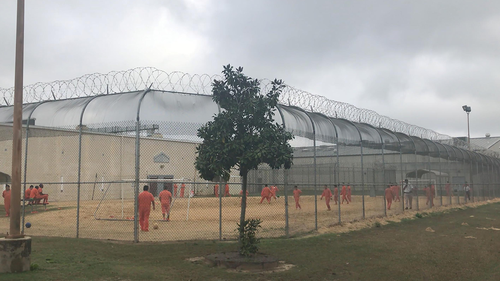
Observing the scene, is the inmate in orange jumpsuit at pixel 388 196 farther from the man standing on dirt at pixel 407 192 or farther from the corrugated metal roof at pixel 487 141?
the corrugated metal roof at pixel 487 141

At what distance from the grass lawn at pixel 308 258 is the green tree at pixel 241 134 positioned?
1501 millimetres

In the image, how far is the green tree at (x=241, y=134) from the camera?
806 centimetres

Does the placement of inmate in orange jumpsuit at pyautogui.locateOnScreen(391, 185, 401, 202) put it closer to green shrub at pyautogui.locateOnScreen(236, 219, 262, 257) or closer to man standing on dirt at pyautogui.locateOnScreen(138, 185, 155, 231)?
man standing on dirt at pyautogui.locateOnScreen(138, 185, 155, 231)

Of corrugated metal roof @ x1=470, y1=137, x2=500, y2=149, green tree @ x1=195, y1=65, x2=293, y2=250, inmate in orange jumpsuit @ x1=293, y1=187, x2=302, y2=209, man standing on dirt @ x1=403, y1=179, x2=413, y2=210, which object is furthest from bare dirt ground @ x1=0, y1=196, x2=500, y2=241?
corrugated metal roof @ x1=470, y1=137, x2=500, y2=149

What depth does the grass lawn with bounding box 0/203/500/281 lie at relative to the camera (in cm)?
723

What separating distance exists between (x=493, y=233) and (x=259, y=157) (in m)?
9.13

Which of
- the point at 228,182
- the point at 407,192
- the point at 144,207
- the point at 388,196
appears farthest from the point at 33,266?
the point at 407,192

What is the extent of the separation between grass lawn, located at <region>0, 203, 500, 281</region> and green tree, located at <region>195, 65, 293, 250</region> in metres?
1.50

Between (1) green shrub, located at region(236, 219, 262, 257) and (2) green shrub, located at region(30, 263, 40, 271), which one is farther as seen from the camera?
(1) green shrub, located at region(236, 219, 262, 257)

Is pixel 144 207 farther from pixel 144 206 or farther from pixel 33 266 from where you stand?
pixel 33 266

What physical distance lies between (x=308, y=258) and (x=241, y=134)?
2.78 metres

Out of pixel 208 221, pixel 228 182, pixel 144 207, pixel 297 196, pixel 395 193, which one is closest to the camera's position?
pixel 144 207

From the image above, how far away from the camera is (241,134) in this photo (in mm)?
8406

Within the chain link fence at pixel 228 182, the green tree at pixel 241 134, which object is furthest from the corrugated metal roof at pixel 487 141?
the green tree at pixel 241 134
